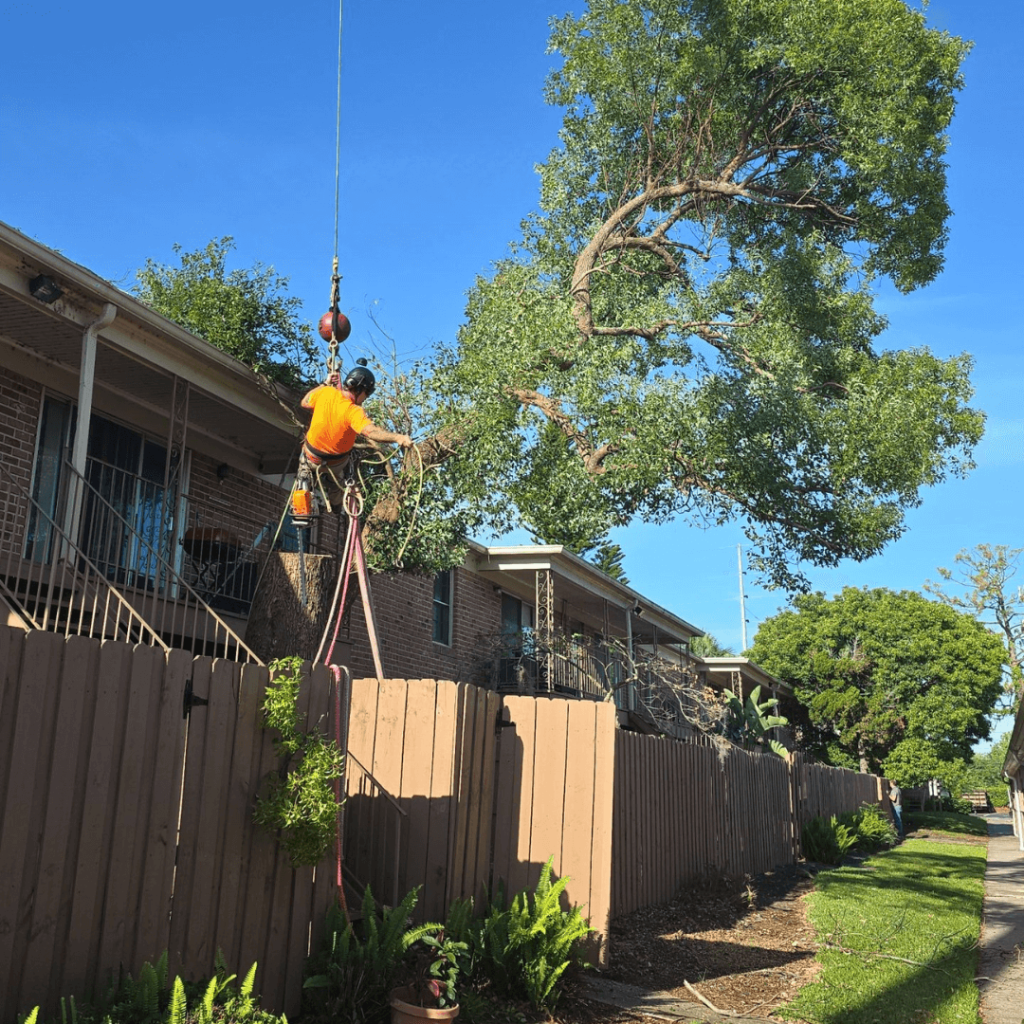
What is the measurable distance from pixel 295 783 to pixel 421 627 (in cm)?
1106

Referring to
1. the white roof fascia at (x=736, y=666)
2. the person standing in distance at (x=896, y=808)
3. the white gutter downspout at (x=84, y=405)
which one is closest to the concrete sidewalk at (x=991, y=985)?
Result: the white gutter downspout at (x=84, y=405)

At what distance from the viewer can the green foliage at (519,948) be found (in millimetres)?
6078

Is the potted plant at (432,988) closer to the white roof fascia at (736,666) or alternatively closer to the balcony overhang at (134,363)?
the balcony overhang at (134,363)

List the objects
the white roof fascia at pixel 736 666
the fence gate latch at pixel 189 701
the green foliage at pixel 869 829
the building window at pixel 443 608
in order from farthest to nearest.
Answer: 1. the white roof fascia at pixel 736 666
2. the green foliage at pixel 869 829
3. the building window at pixel 443 608
4. the fence gate latch at pixel 189 701

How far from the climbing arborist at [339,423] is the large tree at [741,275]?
4739mm

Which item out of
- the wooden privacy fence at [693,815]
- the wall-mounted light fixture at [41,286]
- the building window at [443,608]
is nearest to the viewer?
the wall-mounted light fixture at [41,286]

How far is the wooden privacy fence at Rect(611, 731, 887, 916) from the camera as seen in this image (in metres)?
9.52

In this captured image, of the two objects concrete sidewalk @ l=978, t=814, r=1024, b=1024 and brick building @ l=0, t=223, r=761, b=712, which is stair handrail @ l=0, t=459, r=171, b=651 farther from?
concrete sidewalk @ l=978, t=814, r=1024, b=1024

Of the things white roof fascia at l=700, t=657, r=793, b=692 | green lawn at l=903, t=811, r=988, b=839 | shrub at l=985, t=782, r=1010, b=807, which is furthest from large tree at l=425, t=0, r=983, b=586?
shrub at l=985, t=782, r=1010, b=807

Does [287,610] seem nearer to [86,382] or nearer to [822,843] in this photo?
[86,382]

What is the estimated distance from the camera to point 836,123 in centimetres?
1723

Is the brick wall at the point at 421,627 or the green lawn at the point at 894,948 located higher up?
the brick wall at the point at 421,627

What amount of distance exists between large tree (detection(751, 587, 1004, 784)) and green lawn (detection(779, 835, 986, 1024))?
17777 mm

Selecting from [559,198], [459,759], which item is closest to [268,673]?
[459,759]
